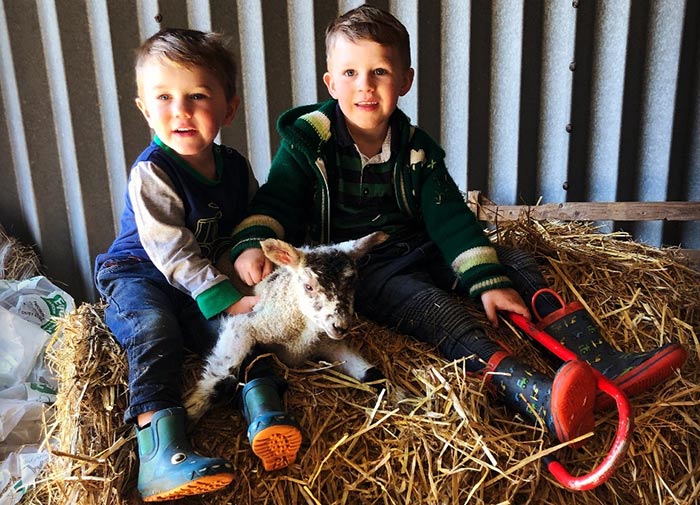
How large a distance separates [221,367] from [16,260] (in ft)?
10.5

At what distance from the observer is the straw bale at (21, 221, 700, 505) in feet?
5.78

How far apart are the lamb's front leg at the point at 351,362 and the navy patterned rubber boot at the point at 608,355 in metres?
0.74

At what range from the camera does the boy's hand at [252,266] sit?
2254mm

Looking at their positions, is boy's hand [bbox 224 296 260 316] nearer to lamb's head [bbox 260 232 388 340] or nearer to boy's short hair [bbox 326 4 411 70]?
lamb's head [bbox 260 232 388 340]

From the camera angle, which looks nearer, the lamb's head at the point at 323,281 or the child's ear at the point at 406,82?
the lamb's head at the point at 323,281

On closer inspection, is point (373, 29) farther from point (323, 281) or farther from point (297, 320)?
point (297, 320)

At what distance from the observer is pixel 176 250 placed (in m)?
2.16

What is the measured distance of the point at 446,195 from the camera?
2.66 m

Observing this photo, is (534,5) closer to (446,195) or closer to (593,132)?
(593,132)

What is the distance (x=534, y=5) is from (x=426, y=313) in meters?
2.89

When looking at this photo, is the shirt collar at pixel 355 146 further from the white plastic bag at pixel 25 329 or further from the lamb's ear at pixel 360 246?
the white plastic bag at pixel 25 329

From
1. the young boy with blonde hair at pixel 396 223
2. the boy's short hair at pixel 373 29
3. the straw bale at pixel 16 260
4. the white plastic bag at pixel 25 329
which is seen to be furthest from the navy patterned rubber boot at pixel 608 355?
the straw bale at pixel 16 260

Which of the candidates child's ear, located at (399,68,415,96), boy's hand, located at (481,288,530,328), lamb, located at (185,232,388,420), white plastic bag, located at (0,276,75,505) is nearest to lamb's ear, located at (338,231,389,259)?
lamb, located at (185,232,388,420)

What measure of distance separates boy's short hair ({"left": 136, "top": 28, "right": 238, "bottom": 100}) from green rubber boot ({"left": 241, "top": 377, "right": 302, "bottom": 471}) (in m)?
1.24
